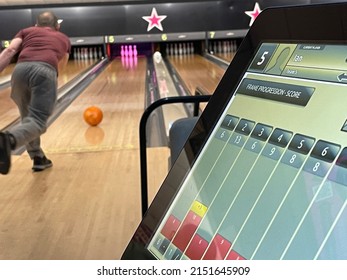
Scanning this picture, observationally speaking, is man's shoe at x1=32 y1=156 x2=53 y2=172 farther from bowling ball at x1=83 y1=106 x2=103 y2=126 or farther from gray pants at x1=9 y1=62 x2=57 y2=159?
bowling ball at x1=83 y1=106 x2=103 y2=126

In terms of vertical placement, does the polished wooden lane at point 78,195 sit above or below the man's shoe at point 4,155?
below

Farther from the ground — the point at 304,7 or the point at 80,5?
the point at 304,7

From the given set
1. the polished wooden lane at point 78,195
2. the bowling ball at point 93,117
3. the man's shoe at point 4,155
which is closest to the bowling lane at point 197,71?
the bowling ball at point 93,117

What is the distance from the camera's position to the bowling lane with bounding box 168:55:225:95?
5439mm

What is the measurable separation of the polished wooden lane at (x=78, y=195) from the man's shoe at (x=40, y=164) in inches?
1.7

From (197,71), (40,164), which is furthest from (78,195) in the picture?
(197,71)

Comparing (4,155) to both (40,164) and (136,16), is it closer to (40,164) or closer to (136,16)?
(40,164)

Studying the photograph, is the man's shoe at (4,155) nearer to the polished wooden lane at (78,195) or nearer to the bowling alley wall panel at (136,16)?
the polished wooden lane at (78,195)

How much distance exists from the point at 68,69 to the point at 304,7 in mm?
7280

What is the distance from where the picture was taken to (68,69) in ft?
24.7

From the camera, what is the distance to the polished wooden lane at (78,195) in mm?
1907

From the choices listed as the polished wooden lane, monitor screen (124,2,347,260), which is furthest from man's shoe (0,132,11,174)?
the polished wooden lane

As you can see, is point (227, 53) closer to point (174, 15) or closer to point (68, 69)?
point (174, 15)

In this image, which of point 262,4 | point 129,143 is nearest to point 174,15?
point 262,4
